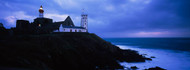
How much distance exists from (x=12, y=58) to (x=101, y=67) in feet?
43.7

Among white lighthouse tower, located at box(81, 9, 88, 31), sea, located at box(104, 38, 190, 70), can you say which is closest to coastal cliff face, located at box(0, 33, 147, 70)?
sea, located at box(104, 38, 190, 70)

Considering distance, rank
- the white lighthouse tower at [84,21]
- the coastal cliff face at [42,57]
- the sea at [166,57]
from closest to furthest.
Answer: the coastal cliff face at [42,57]
the sea at [166,57]
the white lighthouse tower at [84,21]

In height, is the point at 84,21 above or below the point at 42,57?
above

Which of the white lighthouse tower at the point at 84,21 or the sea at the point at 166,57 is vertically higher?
the white lighthouse tower at the point at 84,21

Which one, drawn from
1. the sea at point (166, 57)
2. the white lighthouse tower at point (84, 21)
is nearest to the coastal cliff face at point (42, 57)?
the sea at point (166, 57)

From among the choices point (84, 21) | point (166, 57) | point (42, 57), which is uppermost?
point (84, 21)

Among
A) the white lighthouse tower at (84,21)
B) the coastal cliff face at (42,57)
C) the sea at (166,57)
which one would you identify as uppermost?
the white lighthouse tower at (84,21)

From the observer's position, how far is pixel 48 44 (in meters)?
16.8

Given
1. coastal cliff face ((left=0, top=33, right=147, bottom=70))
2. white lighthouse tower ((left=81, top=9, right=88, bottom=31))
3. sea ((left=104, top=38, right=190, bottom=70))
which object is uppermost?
white lighthouse tower ((left=81, top=9, right=88, bottom=31))

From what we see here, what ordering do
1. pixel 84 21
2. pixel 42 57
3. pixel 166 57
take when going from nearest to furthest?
pixel 42 57 → pixel 166 57 → pixel 84 21

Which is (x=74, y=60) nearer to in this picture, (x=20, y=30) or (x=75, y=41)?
(x=75, y=41)

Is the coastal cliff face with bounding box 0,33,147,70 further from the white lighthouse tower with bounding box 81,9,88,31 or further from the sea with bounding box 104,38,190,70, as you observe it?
the white lighthouse tower with bounding box 81,9,88,31

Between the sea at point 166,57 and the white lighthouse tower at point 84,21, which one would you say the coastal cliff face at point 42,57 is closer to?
the sea at point 166,57

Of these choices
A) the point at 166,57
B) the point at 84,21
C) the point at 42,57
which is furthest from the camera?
the point at 84,21
